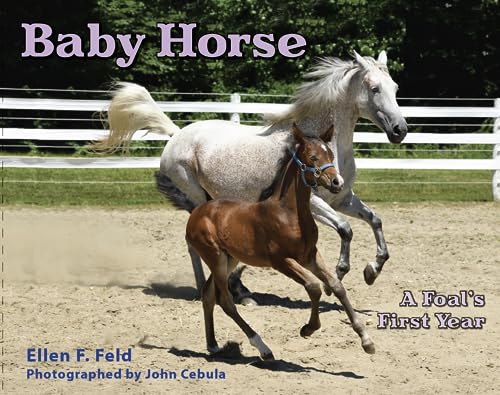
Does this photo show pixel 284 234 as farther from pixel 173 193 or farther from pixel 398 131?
pixel 173 193

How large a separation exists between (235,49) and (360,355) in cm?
1284

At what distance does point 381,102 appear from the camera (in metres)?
7.68

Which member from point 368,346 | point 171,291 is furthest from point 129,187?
point 368,346

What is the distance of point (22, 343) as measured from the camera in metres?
6.48

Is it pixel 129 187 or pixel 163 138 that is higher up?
pixel 163 138

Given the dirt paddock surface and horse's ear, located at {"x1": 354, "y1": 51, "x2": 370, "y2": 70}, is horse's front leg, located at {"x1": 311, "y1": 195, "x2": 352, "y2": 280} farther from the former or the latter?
horse's ear, located at {"x1": 354, "y1": 51, "x2": 370, "y2": 70}

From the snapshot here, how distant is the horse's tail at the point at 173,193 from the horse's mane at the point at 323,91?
3.28 ft

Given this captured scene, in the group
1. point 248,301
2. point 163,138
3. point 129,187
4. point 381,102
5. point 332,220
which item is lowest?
point 129,187

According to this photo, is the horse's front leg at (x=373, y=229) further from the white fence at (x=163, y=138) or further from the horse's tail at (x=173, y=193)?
the white fence at (x=163, y=138)

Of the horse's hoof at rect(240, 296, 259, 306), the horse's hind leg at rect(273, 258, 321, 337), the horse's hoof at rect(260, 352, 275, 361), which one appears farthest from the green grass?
the horse's hind leg at rect(273, 258, 321, 337)

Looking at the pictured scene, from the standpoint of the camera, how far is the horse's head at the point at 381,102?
7648mm

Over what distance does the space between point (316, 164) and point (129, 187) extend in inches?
342

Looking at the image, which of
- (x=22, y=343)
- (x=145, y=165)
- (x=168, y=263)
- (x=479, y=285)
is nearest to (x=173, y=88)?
(x=145, y=165)

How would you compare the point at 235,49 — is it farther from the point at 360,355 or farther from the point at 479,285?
the point at 360,355
